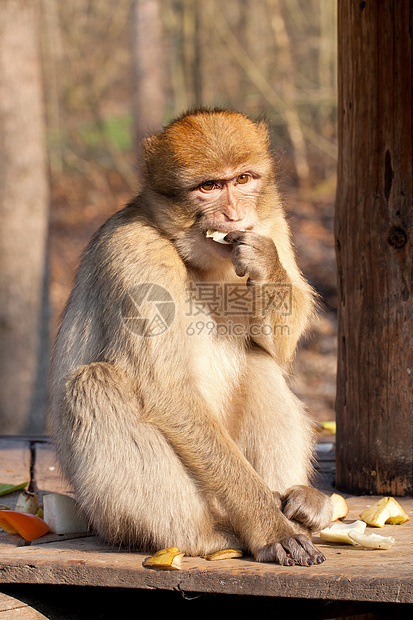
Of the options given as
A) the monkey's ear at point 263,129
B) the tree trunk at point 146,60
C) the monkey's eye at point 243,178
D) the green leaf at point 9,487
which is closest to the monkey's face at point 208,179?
the monkey's eye at point 243,178

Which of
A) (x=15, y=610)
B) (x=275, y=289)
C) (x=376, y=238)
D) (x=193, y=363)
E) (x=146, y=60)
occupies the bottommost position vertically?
(x=15, y=610)

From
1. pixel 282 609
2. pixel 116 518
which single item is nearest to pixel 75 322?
pixel 116 518

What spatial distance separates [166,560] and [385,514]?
1.03 meters

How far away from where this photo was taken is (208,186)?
2961 millimetres

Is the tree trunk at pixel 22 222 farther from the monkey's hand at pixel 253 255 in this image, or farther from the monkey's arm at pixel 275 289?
the monkey's hand at pixel 253 255

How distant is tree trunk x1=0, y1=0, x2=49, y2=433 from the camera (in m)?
6.54

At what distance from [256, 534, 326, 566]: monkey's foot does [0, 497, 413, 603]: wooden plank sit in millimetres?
36

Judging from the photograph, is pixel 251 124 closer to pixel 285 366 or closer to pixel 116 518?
pixel 285 366

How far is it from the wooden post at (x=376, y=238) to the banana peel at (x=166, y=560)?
1262mm

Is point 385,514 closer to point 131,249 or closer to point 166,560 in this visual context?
point 166,560

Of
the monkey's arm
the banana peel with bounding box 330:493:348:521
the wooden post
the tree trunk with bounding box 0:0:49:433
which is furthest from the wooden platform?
the tree trunk with bounding box 0:0:49:433

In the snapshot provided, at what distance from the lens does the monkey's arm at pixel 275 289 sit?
288cm

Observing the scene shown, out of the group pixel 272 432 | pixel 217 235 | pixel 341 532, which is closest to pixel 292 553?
pixel 341 532

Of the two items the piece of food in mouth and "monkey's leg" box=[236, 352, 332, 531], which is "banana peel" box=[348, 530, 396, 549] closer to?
"monkey's leg" box=[236, 352, 332, 531]
